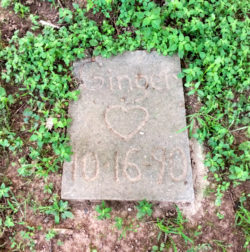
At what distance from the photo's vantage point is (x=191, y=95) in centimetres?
227

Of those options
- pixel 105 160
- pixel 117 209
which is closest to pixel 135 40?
pixel 105 160

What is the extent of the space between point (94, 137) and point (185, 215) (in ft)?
3.14

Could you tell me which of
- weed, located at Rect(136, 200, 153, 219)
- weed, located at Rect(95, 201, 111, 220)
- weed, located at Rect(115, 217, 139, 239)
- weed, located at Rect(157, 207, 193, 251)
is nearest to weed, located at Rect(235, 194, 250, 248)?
weed, located at Rect(157, 207, 193, 251)

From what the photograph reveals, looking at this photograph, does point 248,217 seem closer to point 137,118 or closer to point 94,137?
point 137,118

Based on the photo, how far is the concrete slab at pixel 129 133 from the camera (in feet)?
6.43

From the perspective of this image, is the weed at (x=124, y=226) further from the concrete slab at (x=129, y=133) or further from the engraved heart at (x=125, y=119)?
the engraved heart at (x=125, y=119)

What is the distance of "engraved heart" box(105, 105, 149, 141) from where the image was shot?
209 centimetres

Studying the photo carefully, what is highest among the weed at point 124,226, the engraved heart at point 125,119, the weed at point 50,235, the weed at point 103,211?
the engraved heart at point 125,119

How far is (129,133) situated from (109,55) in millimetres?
754

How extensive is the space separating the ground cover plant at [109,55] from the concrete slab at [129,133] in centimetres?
10

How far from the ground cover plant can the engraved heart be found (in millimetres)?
363

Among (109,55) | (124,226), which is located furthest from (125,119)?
(124,226)

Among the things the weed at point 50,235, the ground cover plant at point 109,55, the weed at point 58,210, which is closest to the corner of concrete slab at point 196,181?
the ground cover plant at point 109,55

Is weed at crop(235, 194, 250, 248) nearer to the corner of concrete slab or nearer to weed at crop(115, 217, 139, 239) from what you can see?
the corner of concrete slab
